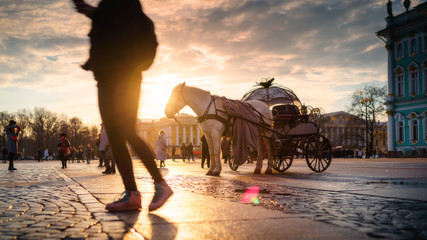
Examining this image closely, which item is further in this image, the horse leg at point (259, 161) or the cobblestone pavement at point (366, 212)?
the horse leg at point (259, 161)

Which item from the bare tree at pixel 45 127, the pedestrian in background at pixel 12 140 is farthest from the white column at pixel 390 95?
the bare tree at pixel 45 127

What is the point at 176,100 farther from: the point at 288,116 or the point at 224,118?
the point at 288,116

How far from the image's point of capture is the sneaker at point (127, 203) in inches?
141

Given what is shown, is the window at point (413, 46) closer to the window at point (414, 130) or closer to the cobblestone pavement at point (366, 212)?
the window at point (414, 130)

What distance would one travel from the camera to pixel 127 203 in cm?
364

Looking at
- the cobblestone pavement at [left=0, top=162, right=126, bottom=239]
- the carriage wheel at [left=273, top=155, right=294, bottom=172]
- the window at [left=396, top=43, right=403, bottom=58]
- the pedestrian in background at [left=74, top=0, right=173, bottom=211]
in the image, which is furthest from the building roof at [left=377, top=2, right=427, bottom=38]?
the cobblestone pavement at [left=0, top=162, right=126, bottom=239]

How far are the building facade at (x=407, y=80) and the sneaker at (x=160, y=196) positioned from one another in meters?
48.7

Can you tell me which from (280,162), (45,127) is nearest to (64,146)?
(280,162)

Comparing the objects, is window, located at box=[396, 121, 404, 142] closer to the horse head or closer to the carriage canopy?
the carriage canopy

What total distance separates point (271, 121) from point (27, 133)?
93749 mm

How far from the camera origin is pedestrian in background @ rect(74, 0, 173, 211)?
12.4 feet

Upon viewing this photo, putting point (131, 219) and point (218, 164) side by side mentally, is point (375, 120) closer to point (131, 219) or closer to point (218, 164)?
point (218, 164)

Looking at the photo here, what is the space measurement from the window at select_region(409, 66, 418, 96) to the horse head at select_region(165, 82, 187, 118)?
151ft

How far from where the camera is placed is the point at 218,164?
9984 mm
